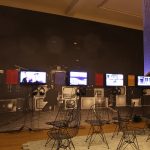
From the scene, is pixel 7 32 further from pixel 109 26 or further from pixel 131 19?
pixel 131 19

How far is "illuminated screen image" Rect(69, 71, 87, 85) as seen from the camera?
22.2 feet

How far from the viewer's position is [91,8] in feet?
21.8

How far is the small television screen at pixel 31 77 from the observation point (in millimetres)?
6062

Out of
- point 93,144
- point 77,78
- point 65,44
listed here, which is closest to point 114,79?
point 77,78

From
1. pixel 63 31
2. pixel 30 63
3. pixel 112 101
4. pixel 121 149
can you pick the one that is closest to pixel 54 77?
pixel 30 63

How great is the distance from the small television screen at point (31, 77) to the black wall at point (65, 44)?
300 mm

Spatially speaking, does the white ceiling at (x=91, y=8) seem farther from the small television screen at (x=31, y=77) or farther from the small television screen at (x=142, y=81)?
the small television screen at (x=142, y=81)

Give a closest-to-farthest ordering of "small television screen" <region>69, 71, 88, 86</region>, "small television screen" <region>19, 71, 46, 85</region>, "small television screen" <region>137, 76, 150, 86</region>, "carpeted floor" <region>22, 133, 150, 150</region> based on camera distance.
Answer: "carpeted floor" <region>22, 133, 150, 150</region>, "small television screen" <region>19, 71, 46, 85</region>, "small television screen" <region>69, 71, 88, 86</region>, "small television screen" <region>137, 76, 150, 86</region>

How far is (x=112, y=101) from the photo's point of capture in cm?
745

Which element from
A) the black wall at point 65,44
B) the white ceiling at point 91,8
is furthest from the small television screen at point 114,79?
the white ceiling at point 91,8

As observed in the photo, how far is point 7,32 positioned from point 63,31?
1.57m

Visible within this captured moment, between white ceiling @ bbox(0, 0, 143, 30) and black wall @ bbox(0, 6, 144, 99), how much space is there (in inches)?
6.3

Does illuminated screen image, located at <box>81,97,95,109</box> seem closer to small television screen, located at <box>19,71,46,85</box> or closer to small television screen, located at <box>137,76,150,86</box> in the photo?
small television screen, located at <box>19,71,46,85</box>

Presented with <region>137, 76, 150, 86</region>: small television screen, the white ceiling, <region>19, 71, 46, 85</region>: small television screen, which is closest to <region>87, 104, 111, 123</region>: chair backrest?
<region>137, 76, 150, 86</region>: small television screen
